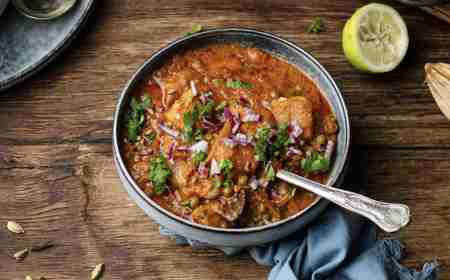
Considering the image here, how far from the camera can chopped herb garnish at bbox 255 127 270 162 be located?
3.15 meters

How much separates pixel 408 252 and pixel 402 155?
0.58 m

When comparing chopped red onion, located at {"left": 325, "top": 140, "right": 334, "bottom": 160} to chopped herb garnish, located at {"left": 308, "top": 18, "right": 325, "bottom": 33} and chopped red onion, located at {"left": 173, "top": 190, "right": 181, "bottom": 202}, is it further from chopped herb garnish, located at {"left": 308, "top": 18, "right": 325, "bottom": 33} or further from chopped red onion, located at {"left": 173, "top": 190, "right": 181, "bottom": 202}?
chopped herb garnish, located at {"left": 308, "top": 18, "right": 325, "bottom": 33}

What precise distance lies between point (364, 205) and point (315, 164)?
38cm

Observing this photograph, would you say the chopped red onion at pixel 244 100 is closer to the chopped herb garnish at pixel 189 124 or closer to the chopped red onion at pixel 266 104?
the chopped red onion at pixel 266 104

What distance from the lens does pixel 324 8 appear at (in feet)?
13.8

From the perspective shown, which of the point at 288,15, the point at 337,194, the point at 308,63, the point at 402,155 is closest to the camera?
the point at 337,194

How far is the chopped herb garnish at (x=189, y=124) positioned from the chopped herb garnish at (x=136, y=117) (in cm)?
29

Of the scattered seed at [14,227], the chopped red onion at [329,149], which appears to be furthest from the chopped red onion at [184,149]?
the scattered seed at [14,227]

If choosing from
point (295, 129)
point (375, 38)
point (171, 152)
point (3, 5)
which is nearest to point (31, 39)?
point (3, 5)

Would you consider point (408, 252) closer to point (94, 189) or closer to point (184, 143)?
point (184, 143)

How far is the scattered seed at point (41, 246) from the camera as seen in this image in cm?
362

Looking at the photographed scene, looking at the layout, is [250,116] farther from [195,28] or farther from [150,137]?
[195,28]

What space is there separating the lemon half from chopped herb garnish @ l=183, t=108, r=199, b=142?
1170 millimetres

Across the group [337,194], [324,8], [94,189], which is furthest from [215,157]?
[324,8]
